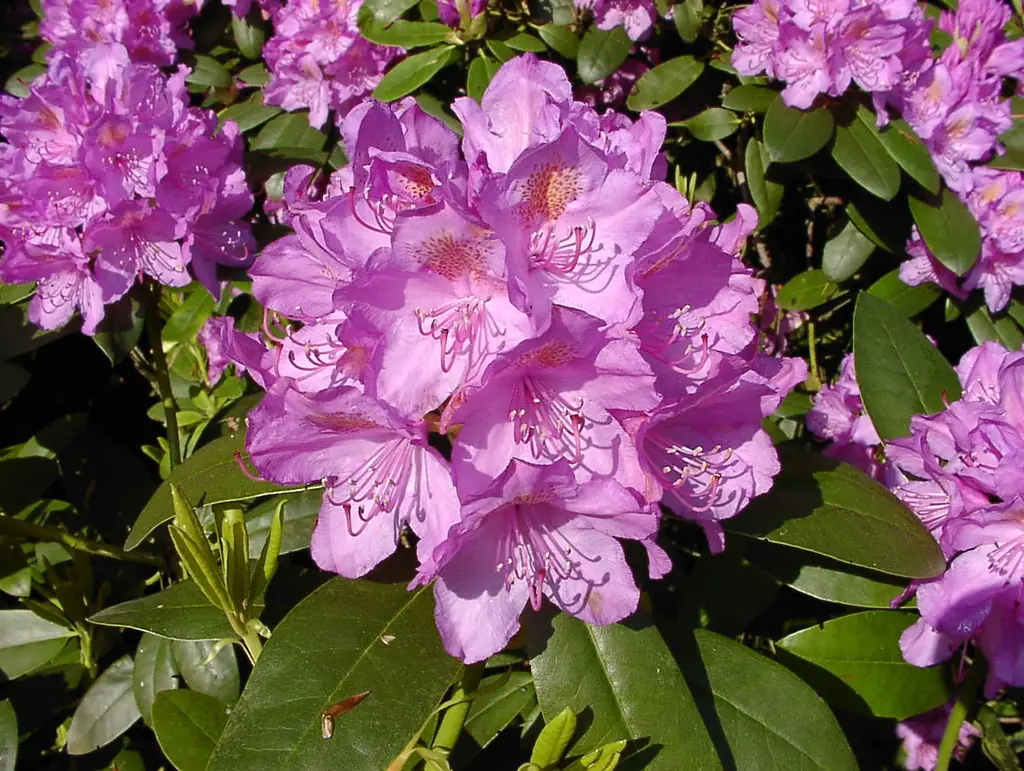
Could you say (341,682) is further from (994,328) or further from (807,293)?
(994,328)

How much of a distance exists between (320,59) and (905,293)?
49.6 inches

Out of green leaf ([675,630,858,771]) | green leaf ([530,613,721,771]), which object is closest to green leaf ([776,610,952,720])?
green leaf ([675,630,858,771])

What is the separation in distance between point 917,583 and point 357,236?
78 centimetres

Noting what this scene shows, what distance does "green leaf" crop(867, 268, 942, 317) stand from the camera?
5.48 ft

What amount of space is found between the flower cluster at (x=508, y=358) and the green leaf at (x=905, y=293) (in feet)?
3.10

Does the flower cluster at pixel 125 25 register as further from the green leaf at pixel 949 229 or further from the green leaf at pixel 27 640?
the green leaf at pixel 949 229

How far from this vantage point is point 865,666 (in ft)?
3.76

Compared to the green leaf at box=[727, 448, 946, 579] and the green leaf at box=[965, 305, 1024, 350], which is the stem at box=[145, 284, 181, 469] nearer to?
the green leaf at box=[727, 448, 946, 579]

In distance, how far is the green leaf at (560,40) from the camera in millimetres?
1583

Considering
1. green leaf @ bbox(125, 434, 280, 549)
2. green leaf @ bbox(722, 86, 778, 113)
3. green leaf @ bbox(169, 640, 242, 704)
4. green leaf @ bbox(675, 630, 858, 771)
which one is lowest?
green leaf @ bbox(169, 640, 242, 704)

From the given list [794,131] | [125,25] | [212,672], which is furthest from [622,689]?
[125,25]

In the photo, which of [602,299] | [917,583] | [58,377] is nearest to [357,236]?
[602,299]

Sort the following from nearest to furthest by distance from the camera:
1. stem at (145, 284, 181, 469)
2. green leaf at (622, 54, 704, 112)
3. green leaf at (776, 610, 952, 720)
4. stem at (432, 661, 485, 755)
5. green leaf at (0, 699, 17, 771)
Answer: stem at (432, 661, 485, 755) < green leaf at (0, 699, 17, 771) < green leaf at (776, 610, 952, 720) < stem at (145, 284, 181, 469) < green leaf at (622, 54, 704, 112)

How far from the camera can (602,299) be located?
2.48ft
